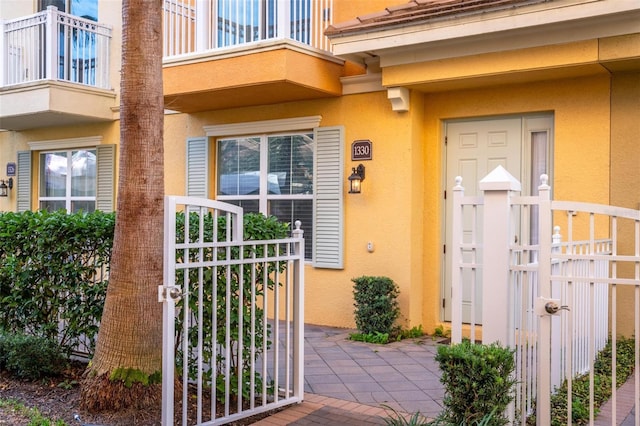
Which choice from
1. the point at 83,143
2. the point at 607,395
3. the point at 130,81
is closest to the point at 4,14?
the point at 83,143

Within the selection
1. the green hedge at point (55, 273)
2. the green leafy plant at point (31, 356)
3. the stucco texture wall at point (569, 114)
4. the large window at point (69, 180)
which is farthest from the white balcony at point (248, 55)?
the green leafy plant at point (31, 356)

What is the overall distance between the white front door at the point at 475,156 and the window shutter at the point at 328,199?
1491 millimetres

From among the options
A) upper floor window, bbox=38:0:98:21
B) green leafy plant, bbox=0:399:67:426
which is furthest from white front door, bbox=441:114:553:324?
upper floor window, bbox=38:0:98:21

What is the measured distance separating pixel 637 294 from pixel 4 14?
13.9m

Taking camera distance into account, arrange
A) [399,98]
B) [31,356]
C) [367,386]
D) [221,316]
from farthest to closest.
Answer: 1. [399,98]
2. [367,386]
3. [31,356]
4. [221,316]

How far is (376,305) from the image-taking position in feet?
25.2

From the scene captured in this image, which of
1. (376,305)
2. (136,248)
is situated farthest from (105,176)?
(136,248)

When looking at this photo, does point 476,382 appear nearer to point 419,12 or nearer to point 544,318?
point 544,318

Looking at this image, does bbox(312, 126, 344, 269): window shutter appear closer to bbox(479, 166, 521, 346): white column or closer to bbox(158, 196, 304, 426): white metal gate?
bbox(158, 196, 304, 426): white metal gate

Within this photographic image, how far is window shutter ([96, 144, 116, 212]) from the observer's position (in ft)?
37.1

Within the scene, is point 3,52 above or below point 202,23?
above

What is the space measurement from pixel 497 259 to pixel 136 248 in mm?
2672

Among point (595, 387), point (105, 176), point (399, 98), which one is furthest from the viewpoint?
point (105, 176)

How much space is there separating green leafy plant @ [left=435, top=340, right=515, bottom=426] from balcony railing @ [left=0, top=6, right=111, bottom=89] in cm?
878
